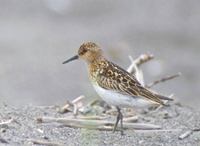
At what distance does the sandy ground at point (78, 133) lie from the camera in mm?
7668

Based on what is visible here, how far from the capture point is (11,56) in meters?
13.9

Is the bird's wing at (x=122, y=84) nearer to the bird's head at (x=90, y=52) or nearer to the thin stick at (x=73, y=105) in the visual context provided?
the bird's head at (x=90, y=52)

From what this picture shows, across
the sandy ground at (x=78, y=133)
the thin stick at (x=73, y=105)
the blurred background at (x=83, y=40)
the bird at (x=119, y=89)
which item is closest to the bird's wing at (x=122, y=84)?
the bird at (x=119, y=89)

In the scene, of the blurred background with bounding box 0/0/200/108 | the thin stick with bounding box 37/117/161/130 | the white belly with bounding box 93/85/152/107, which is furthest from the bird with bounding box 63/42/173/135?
the blurred background with bounding box 0/0/200/108

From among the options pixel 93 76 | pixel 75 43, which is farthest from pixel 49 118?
pixel 75 43

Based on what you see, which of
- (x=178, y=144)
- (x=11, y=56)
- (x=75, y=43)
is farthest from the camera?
(x=75, y=43)

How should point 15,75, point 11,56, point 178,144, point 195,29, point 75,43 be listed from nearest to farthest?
point 178,144, point 15,75, point 11,56, point 75,43, point 195,29

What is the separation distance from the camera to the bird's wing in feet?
26.5

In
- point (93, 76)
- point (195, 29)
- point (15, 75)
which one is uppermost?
point (195, 29)

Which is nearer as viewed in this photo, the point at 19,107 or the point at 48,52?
the point at 19,107

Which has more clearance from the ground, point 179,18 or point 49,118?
point 179,18

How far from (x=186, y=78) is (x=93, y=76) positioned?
18.7 feet

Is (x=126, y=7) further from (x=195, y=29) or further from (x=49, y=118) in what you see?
(x=49, y=118)

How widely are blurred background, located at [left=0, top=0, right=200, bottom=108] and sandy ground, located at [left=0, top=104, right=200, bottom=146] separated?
1.58 m
